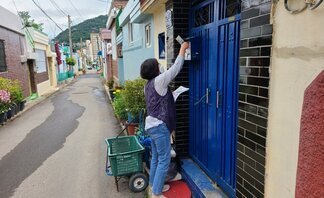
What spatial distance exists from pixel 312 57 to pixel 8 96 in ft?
33.6

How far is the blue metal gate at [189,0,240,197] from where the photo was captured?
297 cm

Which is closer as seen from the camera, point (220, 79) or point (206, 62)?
point (220, 79)

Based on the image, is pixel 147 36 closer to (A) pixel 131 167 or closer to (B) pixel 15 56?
(A) pixel 131 167

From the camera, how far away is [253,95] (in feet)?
7.24

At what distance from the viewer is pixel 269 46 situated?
199 centimetres

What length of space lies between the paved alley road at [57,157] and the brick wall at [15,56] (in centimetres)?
347

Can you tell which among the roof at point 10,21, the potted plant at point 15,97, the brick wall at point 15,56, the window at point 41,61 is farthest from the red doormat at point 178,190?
the window at point 41,61

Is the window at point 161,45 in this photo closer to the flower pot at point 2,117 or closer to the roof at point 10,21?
the flower pot at point 2,117

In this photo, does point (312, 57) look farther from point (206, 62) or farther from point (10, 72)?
point (10, 72)

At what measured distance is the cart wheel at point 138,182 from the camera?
421 centimetres

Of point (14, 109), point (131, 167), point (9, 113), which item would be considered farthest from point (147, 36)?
point (14, 109)

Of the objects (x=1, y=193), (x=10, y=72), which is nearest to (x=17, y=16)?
(x=10, y=72)

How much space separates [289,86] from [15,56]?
567 inches

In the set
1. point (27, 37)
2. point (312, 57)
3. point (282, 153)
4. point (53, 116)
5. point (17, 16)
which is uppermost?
point (17, 16)
